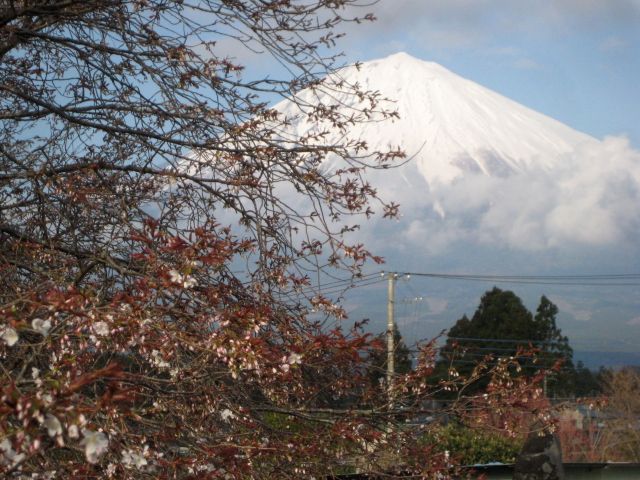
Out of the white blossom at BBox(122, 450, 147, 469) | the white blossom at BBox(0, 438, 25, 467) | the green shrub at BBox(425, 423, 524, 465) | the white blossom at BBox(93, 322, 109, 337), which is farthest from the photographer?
the green shrub at BBox(425, 423, 524, 465)

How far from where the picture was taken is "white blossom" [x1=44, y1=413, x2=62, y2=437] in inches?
94.7

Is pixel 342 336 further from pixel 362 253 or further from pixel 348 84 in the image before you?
A: pixel 348 84

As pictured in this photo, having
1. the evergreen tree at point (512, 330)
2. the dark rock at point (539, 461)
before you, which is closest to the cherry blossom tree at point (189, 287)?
the dark rock at point (539, 461)

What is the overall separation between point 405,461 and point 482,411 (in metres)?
0.68

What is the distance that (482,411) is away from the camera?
5.53 m

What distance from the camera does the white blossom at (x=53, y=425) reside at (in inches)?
94.7

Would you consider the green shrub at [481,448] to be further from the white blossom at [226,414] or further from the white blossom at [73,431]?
the white blossom at [73,431]

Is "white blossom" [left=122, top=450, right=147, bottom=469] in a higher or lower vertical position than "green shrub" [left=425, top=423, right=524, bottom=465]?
higher

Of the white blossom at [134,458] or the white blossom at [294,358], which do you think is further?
the white blossom at [294,358]

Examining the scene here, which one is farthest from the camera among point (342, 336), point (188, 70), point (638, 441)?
point (638, 441)

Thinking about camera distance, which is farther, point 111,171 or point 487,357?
point 111,171

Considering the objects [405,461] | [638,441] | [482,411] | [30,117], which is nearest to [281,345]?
[405,461]

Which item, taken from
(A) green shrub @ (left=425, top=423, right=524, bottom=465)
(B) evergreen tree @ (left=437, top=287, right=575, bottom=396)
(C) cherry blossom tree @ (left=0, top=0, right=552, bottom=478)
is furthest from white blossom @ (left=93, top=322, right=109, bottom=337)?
(B) evergreen tree @ (left=437, top=287, right=575, bottom=396)

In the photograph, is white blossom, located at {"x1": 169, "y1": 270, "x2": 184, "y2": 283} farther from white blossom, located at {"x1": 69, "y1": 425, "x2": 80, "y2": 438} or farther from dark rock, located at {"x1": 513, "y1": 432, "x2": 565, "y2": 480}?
dark rock, located at {"x1": 513, "y1": 432, "x2": 565, "y2": 480}
